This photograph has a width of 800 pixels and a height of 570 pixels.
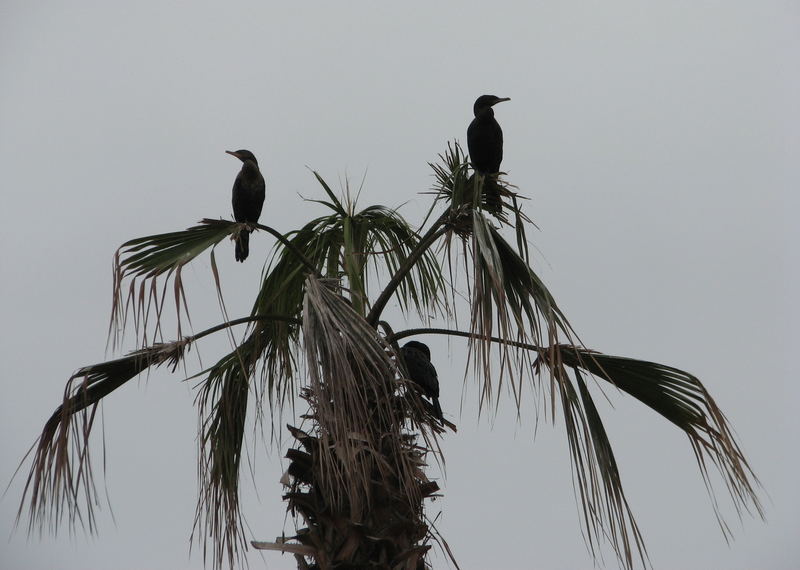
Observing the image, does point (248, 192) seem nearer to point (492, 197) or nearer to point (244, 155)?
point (244, 155)

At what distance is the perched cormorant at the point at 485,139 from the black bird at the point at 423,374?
1422mm

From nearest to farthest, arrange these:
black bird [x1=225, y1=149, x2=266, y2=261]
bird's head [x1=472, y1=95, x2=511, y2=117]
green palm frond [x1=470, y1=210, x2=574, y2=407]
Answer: green palm frond [x1=470, y1=210, x2=574, y2=407] → bird's head [x1=472, y1=95, x2=511, y2=117] → black bird [x1=225, y1=149, x2=266, y2=261]

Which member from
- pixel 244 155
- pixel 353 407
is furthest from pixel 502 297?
pixel 244 155

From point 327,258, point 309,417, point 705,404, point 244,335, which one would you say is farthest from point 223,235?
point 705,404

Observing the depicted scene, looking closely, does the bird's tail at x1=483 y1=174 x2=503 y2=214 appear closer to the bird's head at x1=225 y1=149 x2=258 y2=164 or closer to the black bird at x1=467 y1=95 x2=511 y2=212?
the black bird at x1=467 y1=95 x2=511 y2=212

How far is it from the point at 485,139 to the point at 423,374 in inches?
66.3

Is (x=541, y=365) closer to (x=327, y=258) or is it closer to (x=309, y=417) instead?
(x=309, y=417)

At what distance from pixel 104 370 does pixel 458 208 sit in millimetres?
1638

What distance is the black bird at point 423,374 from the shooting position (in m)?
4.19

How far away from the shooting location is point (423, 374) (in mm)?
4191

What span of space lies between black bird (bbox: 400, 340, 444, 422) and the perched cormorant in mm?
1422

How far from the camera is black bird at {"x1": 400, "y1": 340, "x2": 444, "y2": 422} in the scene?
419 cm

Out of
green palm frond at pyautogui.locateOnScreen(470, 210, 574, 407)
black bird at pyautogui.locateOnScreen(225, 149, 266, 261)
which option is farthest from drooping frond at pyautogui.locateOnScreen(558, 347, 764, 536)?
black bird at pyautogui.locateOnScreen(225, 149, 266, 261)

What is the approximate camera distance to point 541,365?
3.50 meters
